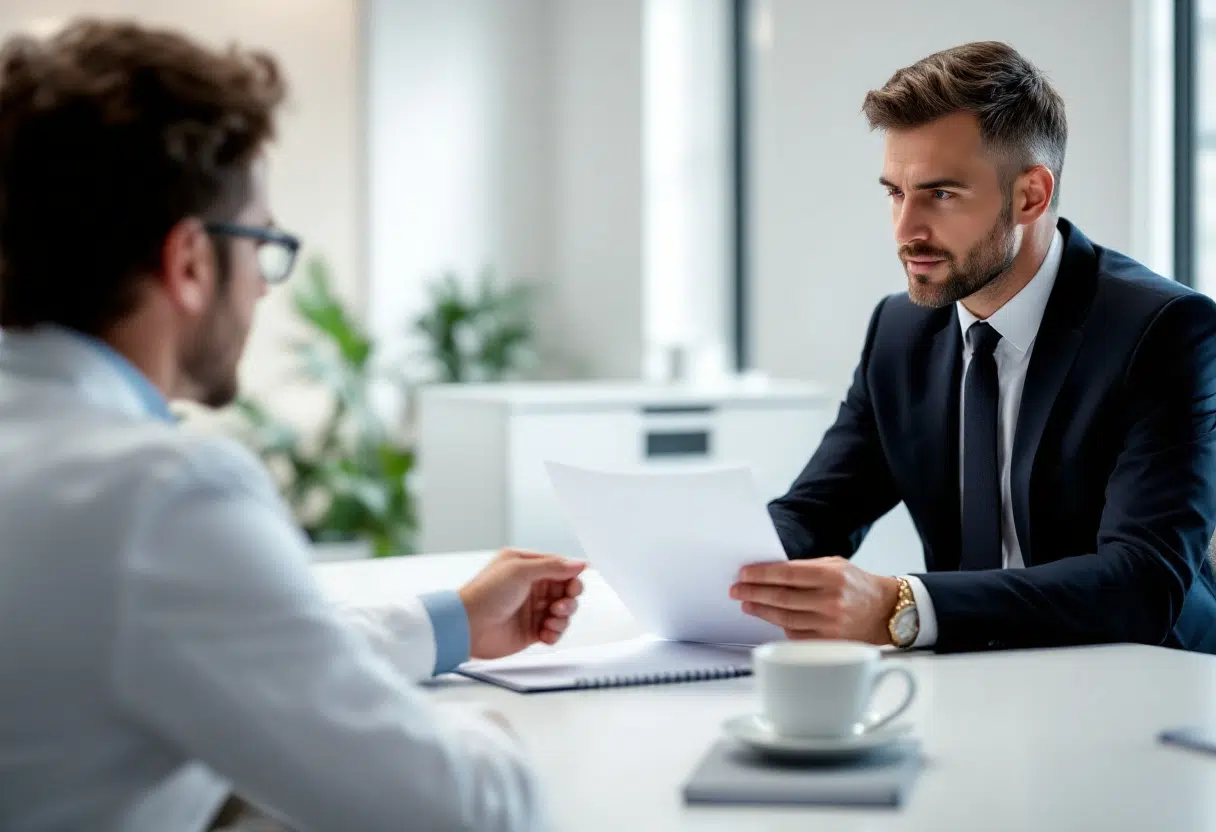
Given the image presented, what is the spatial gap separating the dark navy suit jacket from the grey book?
0.51 meters

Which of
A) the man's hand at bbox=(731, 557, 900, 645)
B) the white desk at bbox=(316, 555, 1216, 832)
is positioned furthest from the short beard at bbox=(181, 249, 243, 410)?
the man's hand at bbox=(731, 557, 900, 645)

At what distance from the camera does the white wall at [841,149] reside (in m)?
4.04

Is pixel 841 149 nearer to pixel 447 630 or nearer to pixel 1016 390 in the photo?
pixel 1016 390

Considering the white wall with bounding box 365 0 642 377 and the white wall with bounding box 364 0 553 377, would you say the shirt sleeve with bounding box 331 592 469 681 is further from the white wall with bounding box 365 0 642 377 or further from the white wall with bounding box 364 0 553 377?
the white wall with bounding box 364 0 553 377

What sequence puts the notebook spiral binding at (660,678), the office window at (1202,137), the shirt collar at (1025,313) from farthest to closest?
the office window at (1202,137), the shirt collar at (1025,313), the notebook spiral binding at (660,678)

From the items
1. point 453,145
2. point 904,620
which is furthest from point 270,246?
point 453,145

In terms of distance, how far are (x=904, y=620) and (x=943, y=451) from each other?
531 mm

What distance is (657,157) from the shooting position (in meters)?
6.04

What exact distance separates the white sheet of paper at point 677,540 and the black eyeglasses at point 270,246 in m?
0.50

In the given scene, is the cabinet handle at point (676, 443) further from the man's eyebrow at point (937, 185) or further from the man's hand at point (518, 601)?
the man's hand at point (518, 601)

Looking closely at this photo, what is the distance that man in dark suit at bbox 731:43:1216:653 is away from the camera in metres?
1.83

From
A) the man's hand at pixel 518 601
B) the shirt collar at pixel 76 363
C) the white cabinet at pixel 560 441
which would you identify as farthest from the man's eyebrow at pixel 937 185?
the white cabinet at pixel 560 441

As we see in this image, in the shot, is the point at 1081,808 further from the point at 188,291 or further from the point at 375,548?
the point at 375,548

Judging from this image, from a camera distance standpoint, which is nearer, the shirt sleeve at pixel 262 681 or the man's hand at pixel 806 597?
the shirt sleeve at pixel 262 681
